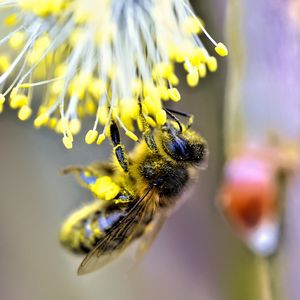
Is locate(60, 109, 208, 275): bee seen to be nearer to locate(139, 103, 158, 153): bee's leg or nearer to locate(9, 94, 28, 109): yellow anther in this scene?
locate(139, 103, 158, 153): bee's leg

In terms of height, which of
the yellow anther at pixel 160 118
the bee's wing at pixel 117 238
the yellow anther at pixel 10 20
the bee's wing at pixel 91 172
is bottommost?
the bee's wing at pixel 117 238

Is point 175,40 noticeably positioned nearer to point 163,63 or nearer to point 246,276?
point 163,63

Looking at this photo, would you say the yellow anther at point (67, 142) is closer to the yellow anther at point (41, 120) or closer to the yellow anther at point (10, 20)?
the yellow anther at point (41, 120)

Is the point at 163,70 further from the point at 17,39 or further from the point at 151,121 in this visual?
the point at 17,39

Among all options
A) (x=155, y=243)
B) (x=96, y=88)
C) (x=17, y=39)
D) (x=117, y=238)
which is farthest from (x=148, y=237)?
(x=155, y=243)

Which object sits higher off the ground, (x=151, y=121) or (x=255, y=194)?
(x=151, y=121)

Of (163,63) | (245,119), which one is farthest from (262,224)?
(163,63)

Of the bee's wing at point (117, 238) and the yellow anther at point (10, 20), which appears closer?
the bee's wing at point (117, 238)

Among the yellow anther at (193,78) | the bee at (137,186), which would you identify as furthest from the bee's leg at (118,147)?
the yellow anther at (193,78)
